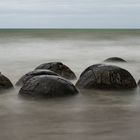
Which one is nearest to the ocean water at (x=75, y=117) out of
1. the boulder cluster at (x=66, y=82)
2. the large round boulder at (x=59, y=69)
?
the boulder cluster at (x=66, y=82)

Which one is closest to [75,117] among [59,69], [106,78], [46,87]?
[46,87]

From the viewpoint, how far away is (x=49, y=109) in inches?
211

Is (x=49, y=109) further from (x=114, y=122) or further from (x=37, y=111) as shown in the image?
(x=114, y=122)

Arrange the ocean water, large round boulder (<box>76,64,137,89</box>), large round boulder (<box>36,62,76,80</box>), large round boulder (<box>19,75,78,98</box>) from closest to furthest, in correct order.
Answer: the ocean water, large round boulder (<box>19,75,78,98</box>), large round boulder (<box>76,64,137,89</box>), large round boulder (<box>36,62,76,80</box>)

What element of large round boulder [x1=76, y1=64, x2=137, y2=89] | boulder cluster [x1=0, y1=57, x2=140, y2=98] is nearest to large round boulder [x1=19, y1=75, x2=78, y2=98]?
boulder cluster [x1=0, y1=57, x2=140, y2=98]

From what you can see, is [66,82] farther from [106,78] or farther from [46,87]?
[106,78]

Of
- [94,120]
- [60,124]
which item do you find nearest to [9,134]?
[60,124]

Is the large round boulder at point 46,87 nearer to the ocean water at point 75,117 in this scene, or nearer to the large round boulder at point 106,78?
the ocean water at point 75,117

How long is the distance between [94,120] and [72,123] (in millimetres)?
279

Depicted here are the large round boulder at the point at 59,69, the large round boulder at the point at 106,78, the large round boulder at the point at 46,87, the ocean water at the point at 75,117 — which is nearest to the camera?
the ocean water at the point at 75,117

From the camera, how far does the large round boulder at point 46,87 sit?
5941 millimetres

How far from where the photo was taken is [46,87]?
5.94m

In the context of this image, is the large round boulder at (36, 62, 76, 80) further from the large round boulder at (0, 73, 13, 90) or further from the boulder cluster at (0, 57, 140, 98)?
the large round boulder at (0, 73, 13, 90)

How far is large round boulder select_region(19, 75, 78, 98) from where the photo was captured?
234 inches
